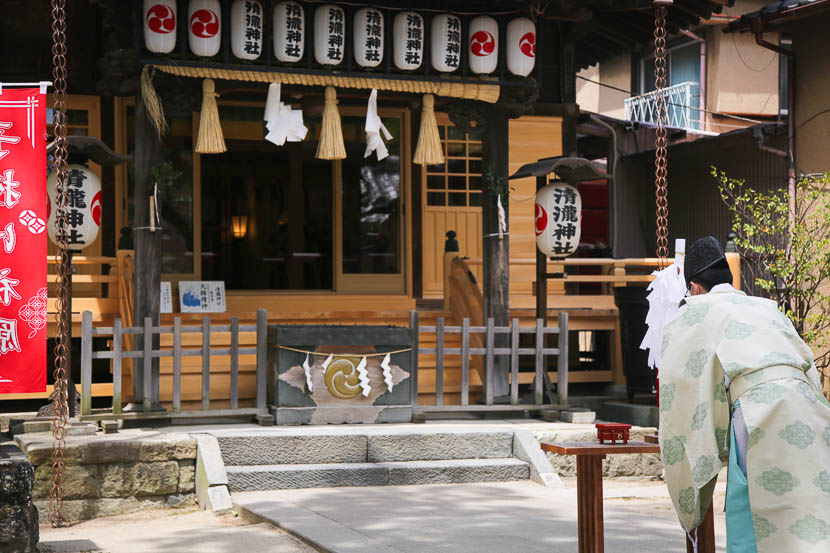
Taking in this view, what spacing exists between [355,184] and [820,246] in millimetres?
6433

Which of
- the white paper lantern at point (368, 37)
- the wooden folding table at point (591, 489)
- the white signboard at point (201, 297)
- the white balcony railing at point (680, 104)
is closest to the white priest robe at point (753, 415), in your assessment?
the wooden folding table at point (591, 489)

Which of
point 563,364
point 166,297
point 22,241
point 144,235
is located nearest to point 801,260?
point 563,364

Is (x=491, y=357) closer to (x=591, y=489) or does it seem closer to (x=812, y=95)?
(x=591, y=489)

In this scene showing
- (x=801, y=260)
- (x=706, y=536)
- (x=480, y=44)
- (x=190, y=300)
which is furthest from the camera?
(x=190, y=300)

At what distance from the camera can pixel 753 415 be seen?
4.41 metres

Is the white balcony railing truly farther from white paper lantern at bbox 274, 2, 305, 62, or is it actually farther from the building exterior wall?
white paper lantern at bbox 274, 2, 305, 62

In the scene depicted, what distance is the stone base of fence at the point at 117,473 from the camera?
903 cm

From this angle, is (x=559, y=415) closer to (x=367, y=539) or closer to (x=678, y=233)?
(x=367, y=539)

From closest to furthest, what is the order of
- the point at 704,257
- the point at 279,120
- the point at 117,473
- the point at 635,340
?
the point at 704,257
the point at 117,473
the point at 279,120
the point at 635,340

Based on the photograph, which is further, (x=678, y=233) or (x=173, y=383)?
(x=678, y=233)

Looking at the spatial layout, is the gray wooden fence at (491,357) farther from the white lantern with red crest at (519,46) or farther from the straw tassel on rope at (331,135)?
the white lantern with red crest at (519,46)

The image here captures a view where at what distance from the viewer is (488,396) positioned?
11336mm

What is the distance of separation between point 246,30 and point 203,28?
451 mm

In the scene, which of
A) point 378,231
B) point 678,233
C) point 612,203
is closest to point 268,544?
point 378,231
